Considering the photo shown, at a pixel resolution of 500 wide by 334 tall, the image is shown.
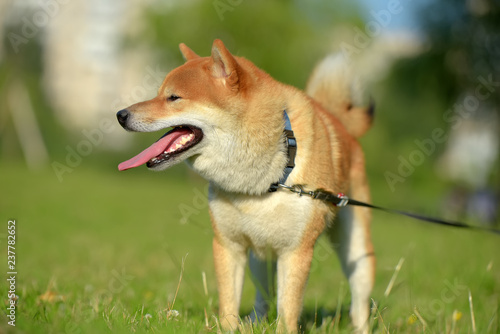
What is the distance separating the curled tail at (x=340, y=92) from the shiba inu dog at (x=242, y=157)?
41.7 inches

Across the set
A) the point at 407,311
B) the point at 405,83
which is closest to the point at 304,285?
the point at 407,311

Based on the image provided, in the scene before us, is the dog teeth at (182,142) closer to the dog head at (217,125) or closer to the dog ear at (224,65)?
the dog head at (217,125)

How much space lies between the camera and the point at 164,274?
486 centimetres

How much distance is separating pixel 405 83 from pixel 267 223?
10.5m

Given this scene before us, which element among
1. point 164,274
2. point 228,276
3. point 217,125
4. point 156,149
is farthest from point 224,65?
point 164,274

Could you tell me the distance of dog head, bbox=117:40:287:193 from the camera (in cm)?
276

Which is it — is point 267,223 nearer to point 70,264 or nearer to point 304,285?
point 304,285

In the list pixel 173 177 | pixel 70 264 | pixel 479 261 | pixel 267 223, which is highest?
pixel 267 223

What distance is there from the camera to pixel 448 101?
40.0ft

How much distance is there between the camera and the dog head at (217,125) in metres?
2.76

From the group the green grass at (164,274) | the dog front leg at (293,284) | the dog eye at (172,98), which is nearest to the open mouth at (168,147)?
the dog eye at (172,98)

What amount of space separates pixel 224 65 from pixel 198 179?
15016 mm

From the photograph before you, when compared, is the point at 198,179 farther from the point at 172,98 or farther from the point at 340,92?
the point at 172,98

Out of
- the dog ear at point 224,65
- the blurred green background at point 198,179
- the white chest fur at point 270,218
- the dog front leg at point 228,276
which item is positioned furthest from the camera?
the blurred green background at point 198,179
